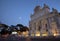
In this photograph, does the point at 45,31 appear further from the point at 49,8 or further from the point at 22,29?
the point at 22,29

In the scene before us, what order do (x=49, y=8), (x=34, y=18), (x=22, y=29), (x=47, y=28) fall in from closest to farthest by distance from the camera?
1. (x=47, y=28)
2. (x=49, y=8)
3. (x=34, y=18)
4. (x=22, y=29)

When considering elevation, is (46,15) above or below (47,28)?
above

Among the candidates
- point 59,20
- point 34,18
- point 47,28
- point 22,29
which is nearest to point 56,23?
point 59,20

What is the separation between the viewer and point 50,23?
16.2 metres

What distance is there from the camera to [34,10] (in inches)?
818

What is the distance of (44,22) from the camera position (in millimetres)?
17625

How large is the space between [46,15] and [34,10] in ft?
13.2

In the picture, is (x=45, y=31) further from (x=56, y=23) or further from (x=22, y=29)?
(x=22, y=29)

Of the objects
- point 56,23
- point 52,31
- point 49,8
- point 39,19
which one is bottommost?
point 52,31

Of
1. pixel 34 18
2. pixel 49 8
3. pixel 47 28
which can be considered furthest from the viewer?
pixel 34 18

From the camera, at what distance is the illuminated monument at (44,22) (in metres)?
15.5

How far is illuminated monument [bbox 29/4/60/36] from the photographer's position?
15539mm

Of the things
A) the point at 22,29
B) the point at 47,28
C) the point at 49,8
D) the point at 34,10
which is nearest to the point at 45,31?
the point at 47,28

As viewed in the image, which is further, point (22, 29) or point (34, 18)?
point (22, 29)
